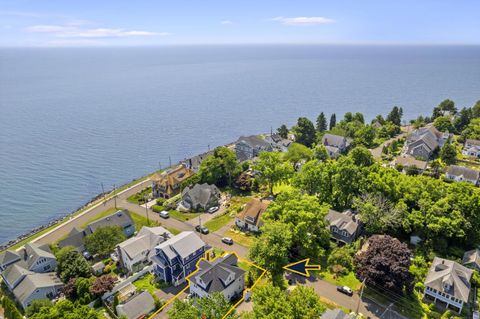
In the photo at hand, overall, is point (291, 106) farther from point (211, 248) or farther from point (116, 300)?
point (116, 300)

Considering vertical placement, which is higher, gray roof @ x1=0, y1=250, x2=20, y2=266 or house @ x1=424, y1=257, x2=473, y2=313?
house @ x1=424, y1=257, x2=473, y2=313

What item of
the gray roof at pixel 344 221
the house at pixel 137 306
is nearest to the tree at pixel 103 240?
the house at pixel 137 306

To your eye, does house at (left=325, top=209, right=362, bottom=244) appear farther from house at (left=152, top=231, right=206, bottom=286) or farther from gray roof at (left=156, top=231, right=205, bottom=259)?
house at (left=152, top=231, right=206, bottom=286)

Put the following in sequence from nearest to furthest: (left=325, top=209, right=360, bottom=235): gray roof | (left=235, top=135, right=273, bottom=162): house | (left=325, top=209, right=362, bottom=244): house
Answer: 1. (left=325, top=209, right=362, bottom=244): house
2. (left=325, top=209, right=360, bottom=235): gray roof
3. (left=235, top=135, right=273, bottom=162): house

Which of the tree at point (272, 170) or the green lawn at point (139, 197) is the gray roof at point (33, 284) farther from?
the tree at point (272, 170)

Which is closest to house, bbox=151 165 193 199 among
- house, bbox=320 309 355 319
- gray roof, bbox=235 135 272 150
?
gray roof, bbox=235 135 272 150

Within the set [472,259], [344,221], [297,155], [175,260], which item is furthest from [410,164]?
[175,260]

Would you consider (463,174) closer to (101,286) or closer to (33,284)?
(101,286)
